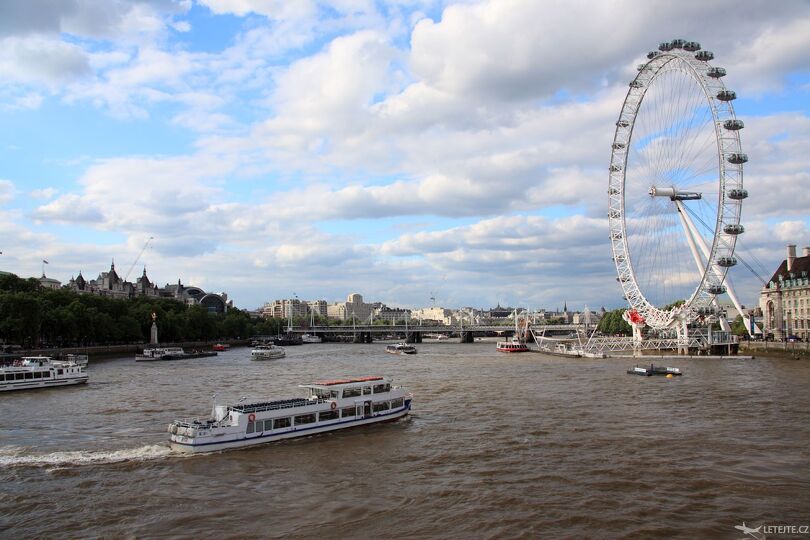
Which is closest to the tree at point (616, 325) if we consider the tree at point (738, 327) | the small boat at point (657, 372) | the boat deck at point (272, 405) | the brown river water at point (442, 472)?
the tree at point (738, 327)

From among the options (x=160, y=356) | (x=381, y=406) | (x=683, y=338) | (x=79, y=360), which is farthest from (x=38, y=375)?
(x=683, y=338)

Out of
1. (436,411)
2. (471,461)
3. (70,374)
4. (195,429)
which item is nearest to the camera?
(471,461)

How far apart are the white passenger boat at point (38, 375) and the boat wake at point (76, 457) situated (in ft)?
86.7

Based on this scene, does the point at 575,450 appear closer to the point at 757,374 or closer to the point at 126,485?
the point at 126,485

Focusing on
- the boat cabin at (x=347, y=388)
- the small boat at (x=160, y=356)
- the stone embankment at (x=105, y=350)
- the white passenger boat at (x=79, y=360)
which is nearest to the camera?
the boat cabin at (x=347, y=388)

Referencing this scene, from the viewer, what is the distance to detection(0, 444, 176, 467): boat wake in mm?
25453

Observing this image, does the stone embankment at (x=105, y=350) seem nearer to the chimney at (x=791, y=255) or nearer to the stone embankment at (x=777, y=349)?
the stone embankment at (x=777, y=349)

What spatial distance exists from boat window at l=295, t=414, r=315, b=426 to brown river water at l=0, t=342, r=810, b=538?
990 millimetres

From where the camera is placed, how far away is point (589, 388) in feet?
160

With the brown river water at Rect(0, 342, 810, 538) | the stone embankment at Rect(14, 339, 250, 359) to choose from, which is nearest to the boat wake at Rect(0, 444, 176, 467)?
the brown river water at Rect(0, 342, 810, 538)

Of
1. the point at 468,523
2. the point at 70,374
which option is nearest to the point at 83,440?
the point at 468,523

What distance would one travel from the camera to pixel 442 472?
24016 mm

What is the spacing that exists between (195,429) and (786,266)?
97919 mm

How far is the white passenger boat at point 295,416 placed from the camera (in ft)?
90.5
